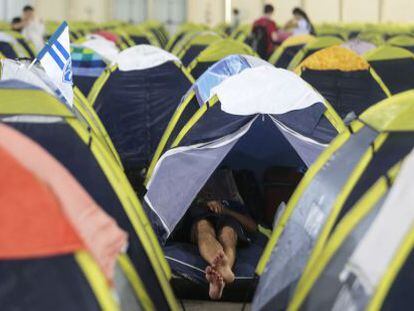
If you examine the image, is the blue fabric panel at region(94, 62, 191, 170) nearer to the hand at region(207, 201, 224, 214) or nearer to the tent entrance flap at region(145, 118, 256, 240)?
the hand at region(207, 201, 224, 214)

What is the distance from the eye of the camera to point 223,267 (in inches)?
219

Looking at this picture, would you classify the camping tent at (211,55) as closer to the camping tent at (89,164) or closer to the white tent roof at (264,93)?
the white tent roof at (264,93)

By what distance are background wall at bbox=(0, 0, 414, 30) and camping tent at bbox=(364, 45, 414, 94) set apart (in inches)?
891

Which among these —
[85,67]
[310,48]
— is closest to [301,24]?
[310,48]

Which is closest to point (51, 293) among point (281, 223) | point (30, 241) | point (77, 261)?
point (77, 261)

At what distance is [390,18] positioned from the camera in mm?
33500

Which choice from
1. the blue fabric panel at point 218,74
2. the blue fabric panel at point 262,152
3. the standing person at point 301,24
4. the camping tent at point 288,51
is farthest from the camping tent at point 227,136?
the standing person at point 301,24

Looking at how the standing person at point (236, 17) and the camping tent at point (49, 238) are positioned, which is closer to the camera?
the camping tent at point (49, 238)

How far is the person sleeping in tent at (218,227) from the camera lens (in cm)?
554

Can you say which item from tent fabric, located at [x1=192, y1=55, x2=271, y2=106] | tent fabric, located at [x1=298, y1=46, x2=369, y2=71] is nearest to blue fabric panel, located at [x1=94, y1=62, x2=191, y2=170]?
tent fabric, located at [x1=298, y1=46, x2=369, y2=71]

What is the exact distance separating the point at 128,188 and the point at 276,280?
0.82m

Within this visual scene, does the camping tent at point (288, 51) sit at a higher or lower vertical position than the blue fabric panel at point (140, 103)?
lower

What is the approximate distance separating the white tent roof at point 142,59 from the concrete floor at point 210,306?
13.3 feet

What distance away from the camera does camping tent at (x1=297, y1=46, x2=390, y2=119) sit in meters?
9.07
